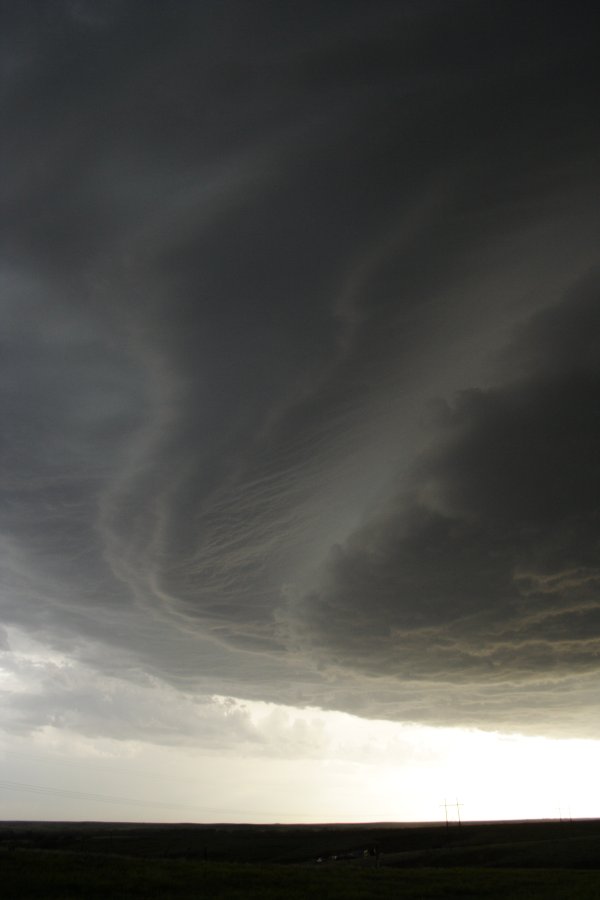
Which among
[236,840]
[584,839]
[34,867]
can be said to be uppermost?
[34,867]

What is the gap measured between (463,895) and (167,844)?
12894 centimetres

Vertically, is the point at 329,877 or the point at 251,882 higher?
the point at 251,882

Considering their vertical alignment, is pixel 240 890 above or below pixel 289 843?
above

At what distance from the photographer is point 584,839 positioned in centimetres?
11081

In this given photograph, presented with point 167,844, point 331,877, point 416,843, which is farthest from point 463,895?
point 167,844

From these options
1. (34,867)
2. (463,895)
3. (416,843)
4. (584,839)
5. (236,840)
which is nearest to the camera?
(463,895)

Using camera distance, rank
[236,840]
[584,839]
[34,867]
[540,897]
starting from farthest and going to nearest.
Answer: [236,840]
[584,839]
[34,867]
[540,897]

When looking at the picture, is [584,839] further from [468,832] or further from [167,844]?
[167,844]

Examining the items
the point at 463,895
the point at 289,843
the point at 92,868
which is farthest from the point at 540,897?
the point at 289,843

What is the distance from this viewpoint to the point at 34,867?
69.4 meters

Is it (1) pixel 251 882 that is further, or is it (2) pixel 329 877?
(2) pixel 329 877

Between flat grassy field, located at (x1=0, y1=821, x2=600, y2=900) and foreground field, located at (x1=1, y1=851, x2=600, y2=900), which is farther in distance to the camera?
flat grassy field, located at (x1=0, y1=821, x2=600, y2=900)

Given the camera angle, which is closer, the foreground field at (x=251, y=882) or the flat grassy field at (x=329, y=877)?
the foreground field at (x=251, y=882)

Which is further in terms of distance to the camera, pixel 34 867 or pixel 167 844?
pixel 167 844
